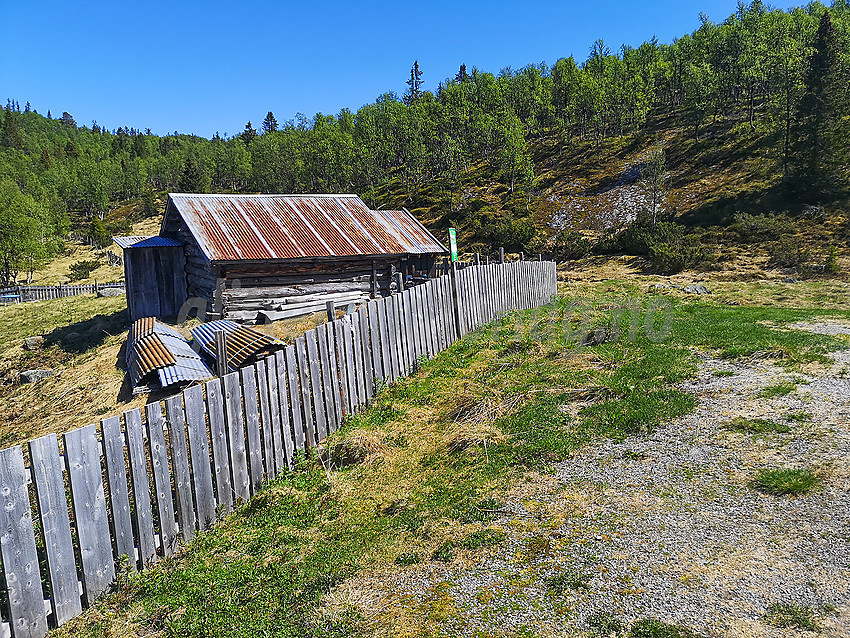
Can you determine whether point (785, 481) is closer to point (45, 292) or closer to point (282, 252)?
point (282, 252)

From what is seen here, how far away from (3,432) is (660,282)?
23.5m

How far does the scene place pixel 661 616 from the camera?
3.59 m

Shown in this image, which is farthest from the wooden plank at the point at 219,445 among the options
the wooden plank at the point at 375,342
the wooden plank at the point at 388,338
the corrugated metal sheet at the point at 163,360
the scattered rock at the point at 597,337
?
the scattered rock at the point at 597,337

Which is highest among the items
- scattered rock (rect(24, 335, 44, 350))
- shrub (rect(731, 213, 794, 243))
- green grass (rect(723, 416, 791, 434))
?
shrub (rect(731, 213, 794, 243))

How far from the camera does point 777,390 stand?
24.1ft

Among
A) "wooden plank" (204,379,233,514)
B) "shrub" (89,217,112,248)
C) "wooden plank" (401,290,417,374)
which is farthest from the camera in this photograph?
"shrub" (89,217,112,248)

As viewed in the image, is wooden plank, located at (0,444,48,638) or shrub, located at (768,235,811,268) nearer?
wooden plank, located at (0,444,48,638)

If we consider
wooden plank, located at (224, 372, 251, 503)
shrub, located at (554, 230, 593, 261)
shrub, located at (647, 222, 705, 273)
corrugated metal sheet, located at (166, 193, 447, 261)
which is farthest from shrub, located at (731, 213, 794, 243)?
wooden plank, located at (224, 372, 251, 503)

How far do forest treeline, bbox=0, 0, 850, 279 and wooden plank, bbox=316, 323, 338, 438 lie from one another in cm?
3954

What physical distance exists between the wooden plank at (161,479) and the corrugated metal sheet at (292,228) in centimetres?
1241

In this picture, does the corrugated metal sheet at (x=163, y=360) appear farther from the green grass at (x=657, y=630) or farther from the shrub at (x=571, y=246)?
the shrub at (x=571, y=246)

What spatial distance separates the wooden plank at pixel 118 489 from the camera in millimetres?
4336

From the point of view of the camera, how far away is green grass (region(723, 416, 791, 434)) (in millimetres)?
6188

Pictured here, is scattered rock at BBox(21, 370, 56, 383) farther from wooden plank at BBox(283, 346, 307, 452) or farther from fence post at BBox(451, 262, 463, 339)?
wooden plank at BBox(283, 346, 307, 452)
